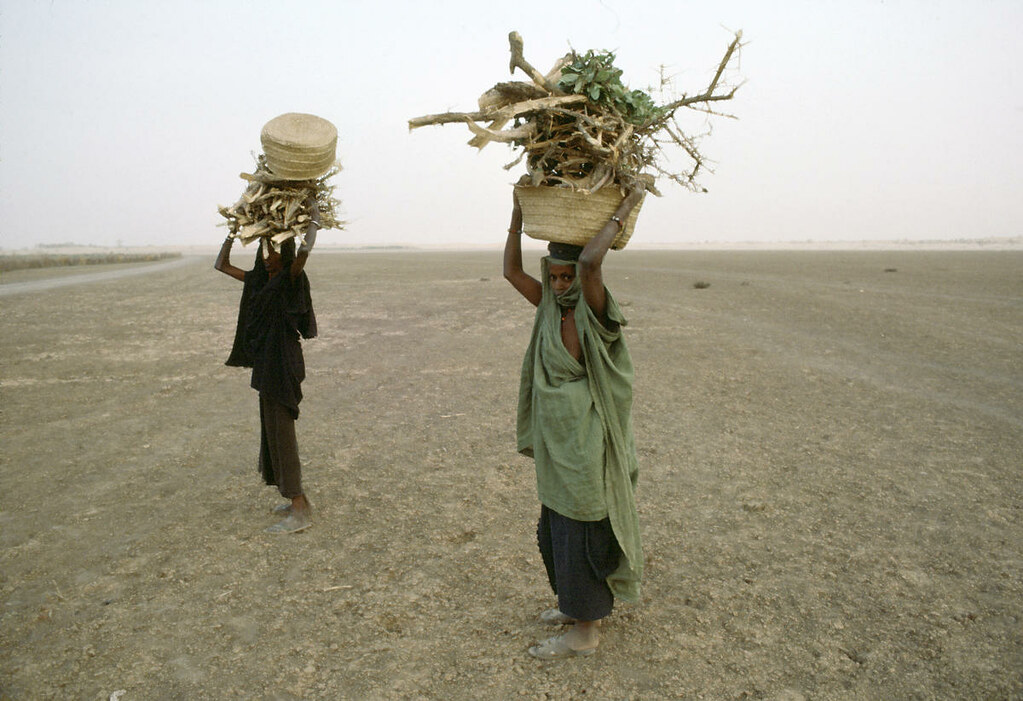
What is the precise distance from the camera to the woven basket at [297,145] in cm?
421

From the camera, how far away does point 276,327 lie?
450 cm

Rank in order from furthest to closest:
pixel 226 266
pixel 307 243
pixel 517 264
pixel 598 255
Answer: pixel 226 266, pixel 307 243, pixel 517 264, pixel 598 255

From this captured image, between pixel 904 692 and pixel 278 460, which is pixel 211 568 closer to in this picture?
pixel 278 460

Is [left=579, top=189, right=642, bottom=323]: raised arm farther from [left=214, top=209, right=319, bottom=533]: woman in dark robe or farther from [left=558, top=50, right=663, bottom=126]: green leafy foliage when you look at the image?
[left=214, top=209, right=319, bottom=533]: woman in dark robe

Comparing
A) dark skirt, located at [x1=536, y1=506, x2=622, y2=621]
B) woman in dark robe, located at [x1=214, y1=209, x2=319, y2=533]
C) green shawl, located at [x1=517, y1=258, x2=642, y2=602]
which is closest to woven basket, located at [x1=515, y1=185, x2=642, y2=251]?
green shawl, located at [x1=517, y1=258, x2=642, y2=602]

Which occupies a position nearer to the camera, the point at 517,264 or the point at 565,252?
the point at 565,252

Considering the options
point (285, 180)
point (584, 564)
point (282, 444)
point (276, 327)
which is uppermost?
point (285, 180)

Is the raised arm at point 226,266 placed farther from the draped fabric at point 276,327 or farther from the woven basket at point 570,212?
the woven basket at point 570,212

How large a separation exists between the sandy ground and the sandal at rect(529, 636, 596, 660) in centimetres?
7

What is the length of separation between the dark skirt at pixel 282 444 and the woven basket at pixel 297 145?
1469 millimetres

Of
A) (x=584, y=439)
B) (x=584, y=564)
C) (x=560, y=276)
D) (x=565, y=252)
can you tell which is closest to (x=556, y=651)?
(x=584, y=564)

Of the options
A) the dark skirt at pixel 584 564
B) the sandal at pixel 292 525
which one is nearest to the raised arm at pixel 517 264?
the dark skirt at pixel 584 564

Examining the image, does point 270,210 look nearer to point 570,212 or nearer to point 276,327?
point 276,327

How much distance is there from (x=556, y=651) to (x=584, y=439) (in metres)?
1.01
